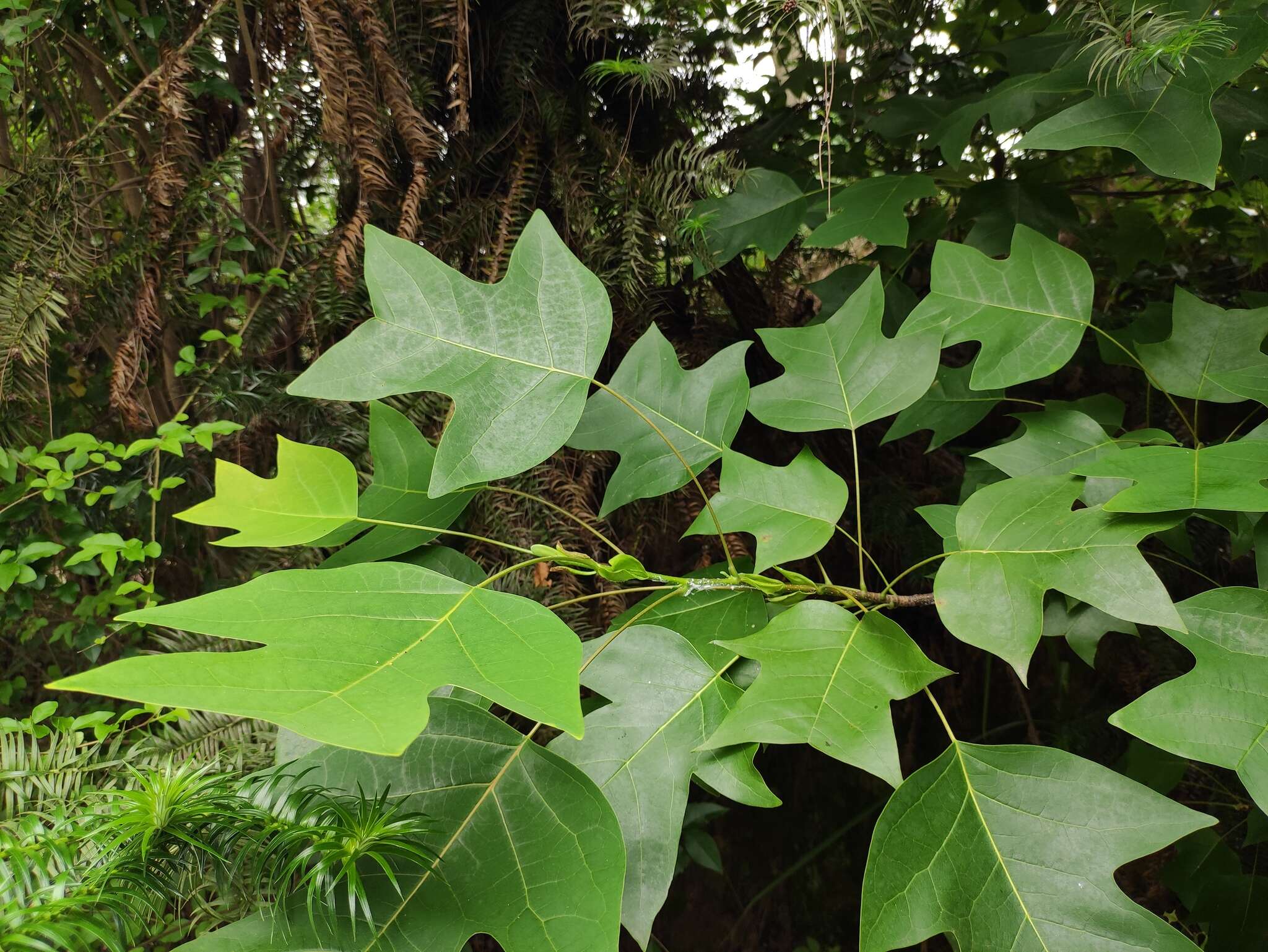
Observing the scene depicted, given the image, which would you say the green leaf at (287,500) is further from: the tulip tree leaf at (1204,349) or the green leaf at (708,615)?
the tulip tree leaf at (1204,349)

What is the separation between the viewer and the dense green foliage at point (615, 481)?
1.49ft

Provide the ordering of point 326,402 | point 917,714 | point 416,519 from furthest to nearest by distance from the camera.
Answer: point 917,714 → point 326,402 → point 416,519

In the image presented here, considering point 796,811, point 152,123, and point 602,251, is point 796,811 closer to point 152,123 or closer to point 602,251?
point 602,251

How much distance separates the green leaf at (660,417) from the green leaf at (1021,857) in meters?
0.34

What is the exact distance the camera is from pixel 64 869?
380mm

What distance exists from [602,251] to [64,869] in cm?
77

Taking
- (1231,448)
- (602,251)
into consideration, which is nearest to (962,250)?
(1231,448)

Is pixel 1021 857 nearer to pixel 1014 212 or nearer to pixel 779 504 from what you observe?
pixel 779 504

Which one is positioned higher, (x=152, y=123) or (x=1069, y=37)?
(x=1069, y=37)

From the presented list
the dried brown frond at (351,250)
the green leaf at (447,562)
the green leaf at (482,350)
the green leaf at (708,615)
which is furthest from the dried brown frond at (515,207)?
the green leaf at (708,615)

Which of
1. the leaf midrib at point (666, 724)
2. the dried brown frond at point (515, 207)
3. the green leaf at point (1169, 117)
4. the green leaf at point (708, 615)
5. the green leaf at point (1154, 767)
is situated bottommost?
the green leaf at point (1154, 767)

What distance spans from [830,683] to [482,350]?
39cm

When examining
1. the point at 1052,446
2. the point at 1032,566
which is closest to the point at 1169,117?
the point at 1052,446

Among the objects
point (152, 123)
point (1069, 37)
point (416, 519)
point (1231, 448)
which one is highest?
point (1069, 37)
